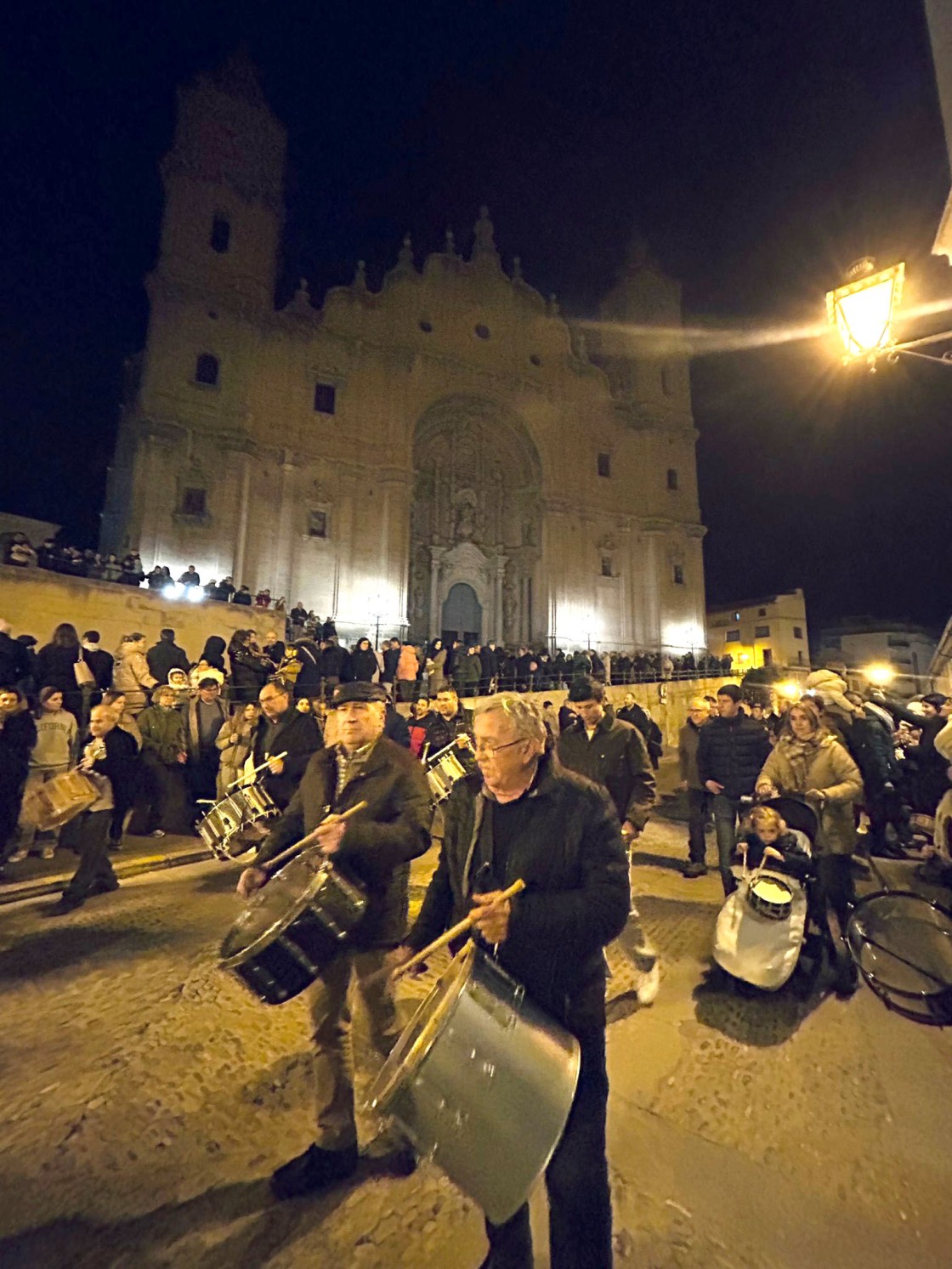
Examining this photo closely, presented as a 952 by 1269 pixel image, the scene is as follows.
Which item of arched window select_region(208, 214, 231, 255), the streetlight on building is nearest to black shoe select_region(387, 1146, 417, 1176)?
the streetlight on building

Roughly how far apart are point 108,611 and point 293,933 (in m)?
15.2

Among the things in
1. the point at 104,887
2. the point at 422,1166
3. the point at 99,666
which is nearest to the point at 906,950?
the point at 422,1166

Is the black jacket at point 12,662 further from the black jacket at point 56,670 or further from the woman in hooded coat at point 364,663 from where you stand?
the woman in hooded coat at point 364,663

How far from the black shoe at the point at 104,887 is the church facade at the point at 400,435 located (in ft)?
64.8

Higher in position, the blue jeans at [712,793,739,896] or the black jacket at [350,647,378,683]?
the black jacket at [350,647,378,683]

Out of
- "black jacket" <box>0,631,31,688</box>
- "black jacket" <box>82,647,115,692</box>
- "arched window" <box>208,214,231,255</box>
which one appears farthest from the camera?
"arched window" <box>208,214,231,255</box>

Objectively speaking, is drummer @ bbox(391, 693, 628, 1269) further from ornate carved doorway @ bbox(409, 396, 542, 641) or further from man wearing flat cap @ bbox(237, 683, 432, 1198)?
ornate carved doorway @ bbox(409, 396, 542, 641)

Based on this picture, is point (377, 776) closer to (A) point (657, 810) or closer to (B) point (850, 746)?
(B) point (850, 746)

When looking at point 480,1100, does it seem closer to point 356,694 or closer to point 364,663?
point 356,694

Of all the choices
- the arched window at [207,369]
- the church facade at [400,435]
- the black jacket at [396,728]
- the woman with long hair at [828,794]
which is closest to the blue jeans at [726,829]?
the woman with long hair at [828,794]

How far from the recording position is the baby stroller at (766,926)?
3803 mm

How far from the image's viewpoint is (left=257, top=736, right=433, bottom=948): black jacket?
260 cm

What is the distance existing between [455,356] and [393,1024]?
3299 cm

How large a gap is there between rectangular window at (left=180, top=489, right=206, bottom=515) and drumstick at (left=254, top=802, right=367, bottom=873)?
24162 millimetres
